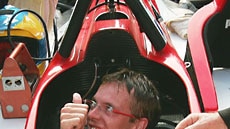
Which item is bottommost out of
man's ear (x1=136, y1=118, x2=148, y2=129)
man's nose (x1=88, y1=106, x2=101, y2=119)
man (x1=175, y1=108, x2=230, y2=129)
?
man's ear (x1=136, y1=118, x2=148, y2=129)

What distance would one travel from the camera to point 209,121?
86 cm

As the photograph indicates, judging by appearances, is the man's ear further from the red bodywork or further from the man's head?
the red bodywork

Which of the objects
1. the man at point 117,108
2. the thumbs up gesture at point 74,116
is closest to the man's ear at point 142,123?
the man at point 117,108

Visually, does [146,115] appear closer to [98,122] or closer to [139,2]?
[98,122]

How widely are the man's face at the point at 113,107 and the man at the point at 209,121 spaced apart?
6.9 inches

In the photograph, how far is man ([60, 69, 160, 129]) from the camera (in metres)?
0.98

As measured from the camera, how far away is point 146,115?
102cm

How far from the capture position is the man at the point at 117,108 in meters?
0.98

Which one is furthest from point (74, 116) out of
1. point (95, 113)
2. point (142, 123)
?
point (142, 123)

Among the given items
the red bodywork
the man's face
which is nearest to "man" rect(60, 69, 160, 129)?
the man's face

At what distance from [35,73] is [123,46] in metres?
0.42

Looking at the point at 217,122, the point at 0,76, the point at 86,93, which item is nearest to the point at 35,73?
the point at 0,76

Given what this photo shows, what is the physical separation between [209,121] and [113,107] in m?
0.24

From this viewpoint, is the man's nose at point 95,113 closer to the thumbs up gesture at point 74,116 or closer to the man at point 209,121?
the thumbs up gesture at point 74,116
